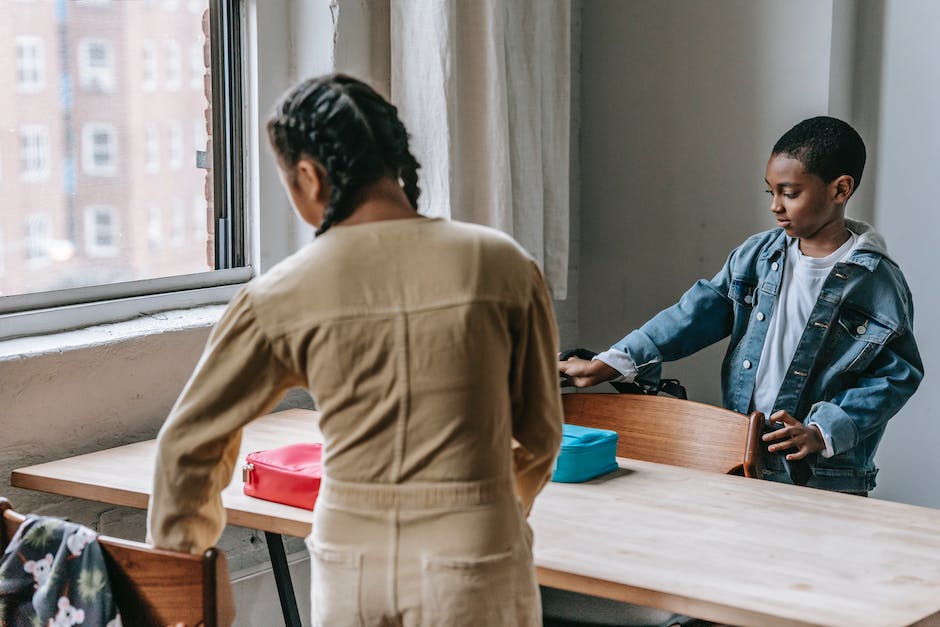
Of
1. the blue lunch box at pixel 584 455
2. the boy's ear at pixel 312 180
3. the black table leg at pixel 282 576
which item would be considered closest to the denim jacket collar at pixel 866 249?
the blue lunch box at pixel 584 455

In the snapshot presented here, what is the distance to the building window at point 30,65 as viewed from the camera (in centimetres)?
204

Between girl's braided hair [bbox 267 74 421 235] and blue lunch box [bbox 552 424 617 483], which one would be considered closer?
girl's braided hair [bbox 267 74 421 235]

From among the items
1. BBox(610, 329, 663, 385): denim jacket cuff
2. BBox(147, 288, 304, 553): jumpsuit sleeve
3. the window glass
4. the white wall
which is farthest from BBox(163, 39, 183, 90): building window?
the white wall

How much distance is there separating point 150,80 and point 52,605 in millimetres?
1284

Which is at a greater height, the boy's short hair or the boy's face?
the boy's short hair

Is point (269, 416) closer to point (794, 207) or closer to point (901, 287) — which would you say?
point (794, 207)

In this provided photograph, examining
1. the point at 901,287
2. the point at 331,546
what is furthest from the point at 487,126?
the point at 331,546

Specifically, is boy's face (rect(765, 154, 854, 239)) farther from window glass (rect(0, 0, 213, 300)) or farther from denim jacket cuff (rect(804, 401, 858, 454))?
window glass (rect(0, 0, 213, 300))

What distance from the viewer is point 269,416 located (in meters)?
2.29

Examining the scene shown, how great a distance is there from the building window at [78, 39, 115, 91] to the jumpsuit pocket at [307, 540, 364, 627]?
133 centimetres

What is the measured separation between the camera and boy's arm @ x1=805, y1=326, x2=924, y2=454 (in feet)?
6.64

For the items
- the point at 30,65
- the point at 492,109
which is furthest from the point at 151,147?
the point at 492,109

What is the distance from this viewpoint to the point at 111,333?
213 centimetres

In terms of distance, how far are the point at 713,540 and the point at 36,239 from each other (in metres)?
1.36
